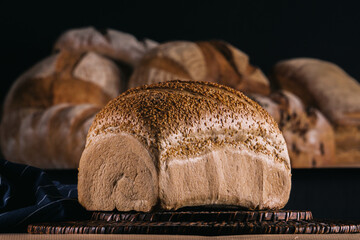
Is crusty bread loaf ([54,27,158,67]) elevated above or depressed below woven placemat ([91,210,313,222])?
below

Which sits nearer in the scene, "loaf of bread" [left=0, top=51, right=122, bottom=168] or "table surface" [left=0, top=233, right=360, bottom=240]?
"table surface" [left=0, top=233, right=360, bottom=240]

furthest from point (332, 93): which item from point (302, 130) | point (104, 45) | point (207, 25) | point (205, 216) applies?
→ point (205, 216)

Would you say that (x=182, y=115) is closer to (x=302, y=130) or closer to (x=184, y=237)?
(x=184, y=237)

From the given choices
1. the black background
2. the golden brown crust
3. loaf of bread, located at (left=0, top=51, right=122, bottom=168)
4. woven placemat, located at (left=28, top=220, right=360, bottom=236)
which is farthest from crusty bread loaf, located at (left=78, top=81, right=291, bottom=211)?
the black background

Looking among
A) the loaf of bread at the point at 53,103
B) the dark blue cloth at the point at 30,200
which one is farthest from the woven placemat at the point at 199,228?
the loaf of bread at the point at 53,103

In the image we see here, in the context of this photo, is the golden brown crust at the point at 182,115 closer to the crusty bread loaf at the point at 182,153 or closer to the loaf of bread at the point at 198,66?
the crusty bread loaf at the point at 182,153

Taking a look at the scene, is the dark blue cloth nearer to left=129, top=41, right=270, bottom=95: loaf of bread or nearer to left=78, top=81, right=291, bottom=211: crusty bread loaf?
left=78, top=81, right=291, bottom=211: crusty bread loaf

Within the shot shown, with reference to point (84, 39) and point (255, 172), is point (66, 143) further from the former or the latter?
point (255, 172)
